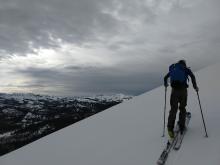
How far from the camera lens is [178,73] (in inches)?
377

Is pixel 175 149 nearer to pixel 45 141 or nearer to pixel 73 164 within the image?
pixel 73 164

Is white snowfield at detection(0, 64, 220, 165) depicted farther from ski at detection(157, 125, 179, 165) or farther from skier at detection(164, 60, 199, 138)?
skier at detection(164, 60, 199, 138)

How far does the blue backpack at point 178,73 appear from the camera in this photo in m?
9.55

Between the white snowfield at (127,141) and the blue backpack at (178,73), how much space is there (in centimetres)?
207

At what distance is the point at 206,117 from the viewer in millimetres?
11438

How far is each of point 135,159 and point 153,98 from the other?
881 centimetres

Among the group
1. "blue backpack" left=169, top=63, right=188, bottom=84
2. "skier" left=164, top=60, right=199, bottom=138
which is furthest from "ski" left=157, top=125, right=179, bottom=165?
"blue backpack" left=169, top=63, right=188, bottom=84

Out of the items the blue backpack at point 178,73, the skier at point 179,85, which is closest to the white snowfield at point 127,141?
the skier at point 179,85

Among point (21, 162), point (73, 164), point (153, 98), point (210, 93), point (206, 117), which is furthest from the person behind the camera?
point (153, 98)

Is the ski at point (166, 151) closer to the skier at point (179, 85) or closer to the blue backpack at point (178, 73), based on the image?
the skier at point (179, 85)

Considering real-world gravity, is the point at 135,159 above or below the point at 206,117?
below

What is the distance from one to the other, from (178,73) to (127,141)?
3366 millimetres

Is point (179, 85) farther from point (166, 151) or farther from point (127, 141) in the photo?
point (127, 141)

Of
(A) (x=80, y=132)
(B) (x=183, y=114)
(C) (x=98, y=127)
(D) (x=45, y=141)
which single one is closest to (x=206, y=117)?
(B) (x=183, y=114)
